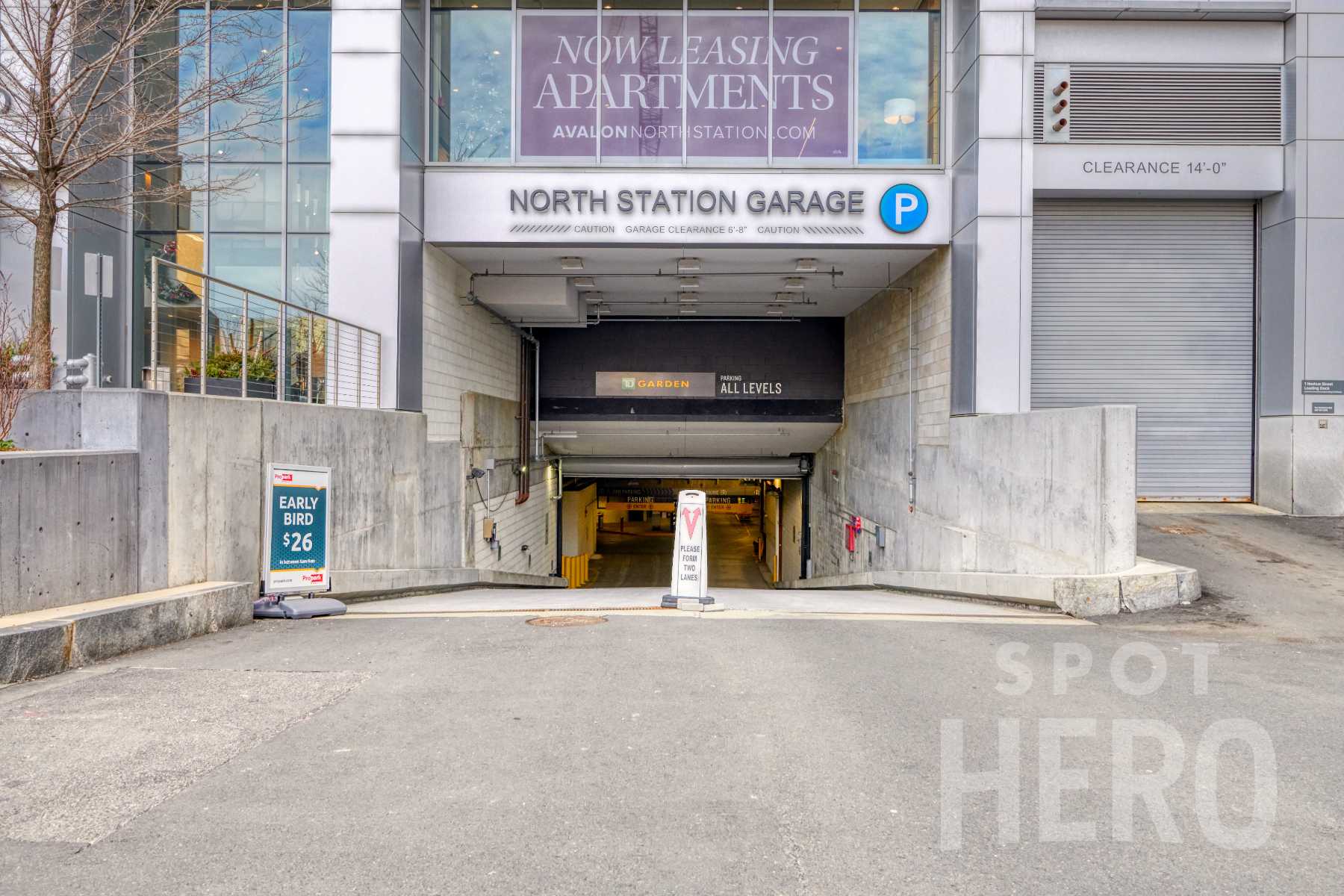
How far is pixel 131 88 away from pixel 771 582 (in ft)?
81.3

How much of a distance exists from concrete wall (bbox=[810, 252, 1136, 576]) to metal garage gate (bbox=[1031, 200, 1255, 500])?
2.39 m

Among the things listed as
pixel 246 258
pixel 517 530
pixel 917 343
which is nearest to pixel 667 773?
pixel 917 343

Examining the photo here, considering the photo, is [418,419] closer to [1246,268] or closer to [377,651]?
[377,651]

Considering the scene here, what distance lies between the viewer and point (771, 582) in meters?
29.7

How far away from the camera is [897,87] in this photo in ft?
44.2

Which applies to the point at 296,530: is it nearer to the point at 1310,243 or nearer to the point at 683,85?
the point at 683,85

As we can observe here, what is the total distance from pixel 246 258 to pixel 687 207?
310 inches

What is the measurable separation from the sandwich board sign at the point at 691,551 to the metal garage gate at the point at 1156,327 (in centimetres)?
834

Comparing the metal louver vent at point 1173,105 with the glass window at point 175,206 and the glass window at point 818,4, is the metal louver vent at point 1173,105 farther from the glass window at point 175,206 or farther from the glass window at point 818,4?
the glass window at point 175,206

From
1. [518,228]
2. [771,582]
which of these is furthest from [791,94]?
[771,582]

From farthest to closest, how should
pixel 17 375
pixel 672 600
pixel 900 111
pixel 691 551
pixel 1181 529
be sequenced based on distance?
pixel 900 111, pixel 1181 529, pixel 672 600, pixel 691 551, pixel 17 375

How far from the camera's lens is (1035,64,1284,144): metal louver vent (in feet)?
45.3

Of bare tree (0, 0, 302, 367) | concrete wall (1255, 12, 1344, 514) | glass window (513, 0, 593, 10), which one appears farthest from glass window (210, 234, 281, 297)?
concrete wall (1255, 12, 1344, 514)

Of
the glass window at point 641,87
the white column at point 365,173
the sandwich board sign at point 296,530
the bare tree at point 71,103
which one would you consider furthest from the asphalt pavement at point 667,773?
the glass window at point 641,87
